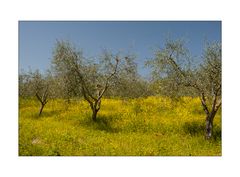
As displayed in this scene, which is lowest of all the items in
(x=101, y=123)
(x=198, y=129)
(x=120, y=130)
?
(x=120, y=130)

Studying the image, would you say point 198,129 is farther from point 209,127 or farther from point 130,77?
point 130,77

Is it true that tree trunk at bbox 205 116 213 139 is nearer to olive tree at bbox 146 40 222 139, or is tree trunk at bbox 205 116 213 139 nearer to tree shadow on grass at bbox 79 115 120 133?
olive tree at bbox 146 40 222 139

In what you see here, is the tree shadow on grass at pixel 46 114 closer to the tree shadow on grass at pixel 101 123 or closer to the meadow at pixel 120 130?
the meadow at pixel 120 130

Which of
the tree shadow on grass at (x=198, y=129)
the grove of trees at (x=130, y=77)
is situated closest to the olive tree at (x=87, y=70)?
the grove of trees at (x=130, y=77)

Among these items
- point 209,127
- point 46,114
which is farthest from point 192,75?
point 46,114

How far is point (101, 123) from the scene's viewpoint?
22516mm

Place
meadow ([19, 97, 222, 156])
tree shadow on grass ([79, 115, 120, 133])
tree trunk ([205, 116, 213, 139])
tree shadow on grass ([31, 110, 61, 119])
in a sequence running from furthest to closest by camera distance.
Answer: tree shadow on grass ([31, 110, 61, 119]), tree shadow on grass ([79, 115, 120, 133]), tree trunk ([205, 116, 213, 139]), meadow ([19, 97, 222, 156])

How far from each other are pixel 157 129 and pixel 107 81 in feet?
13.4

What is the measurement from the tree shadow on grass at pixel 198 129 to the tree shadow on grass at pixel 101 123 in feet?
11.9

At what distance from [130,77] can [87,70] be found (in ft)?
8.00

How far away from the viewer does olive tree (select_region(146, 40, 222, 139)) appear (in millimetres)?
18781

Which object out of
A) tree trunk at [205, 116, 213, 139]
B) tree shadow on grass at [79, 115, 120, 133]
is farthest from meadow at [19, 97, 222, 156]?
tree trunk at [205, 116, 213, 139]
